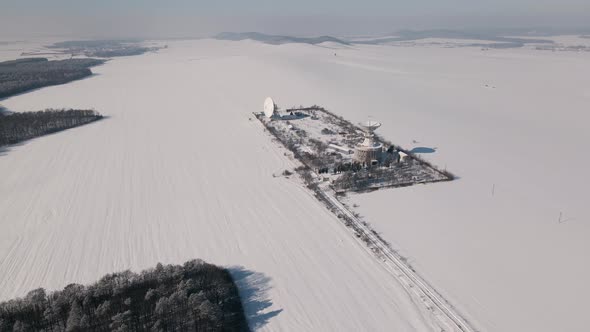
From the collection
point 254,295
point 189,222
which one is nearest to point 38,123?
point 189,222

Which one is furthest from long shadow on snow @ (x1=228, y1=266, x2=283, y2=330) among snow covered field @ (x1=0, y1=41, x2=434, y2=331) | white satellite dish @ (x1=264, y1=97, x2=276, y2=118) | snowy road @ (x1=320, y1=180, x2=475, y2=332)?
white satellite dish @ (x1=264, y1=97, x2=276, y2=118)

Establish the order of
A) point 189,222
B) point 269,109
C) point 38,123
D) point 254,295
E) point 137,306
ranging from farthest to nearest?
point 269,109
point 38,123
point 189,222
point 254,295
point 137,306

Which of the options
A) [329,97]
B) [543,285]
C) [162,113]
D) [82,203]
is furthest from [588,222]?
[162,113]

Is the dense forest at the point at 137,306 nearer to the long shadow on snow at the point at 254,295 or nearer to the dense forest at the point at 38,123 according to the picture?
the long shadow on snow at the point at 254,295

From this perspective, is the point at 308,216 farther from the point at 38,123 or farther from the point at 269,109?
the point at 38,123

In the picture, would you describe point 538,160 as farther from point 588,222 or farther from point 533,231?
point 533,231

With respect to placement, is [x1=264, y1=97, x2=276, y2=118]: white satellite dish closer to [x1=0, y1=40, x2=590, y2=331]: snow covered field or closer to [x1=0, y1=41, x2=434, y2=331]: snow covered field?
[x1=0, y1=40, x2=590, y2=331]: snow covered field

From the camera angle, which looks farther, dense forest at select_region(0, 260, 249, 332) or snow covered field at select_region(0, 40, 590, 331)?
snow covered field at select_region(0, 40, 590, 331)
